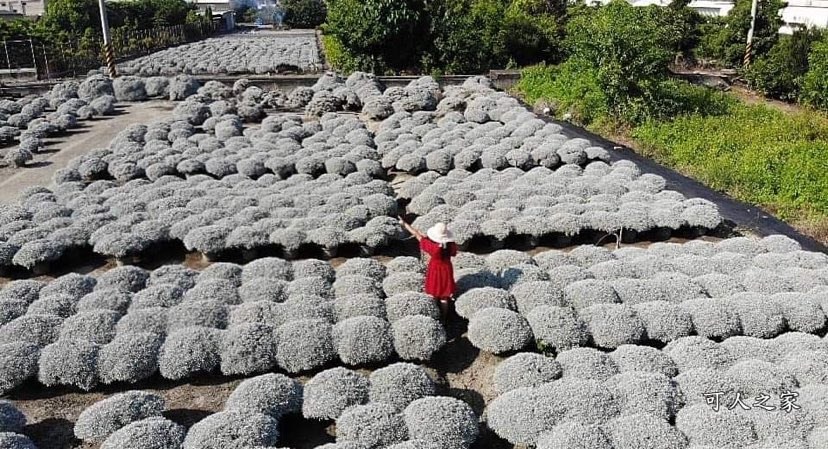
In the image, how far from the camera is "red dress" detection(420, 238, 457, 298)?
9.37m

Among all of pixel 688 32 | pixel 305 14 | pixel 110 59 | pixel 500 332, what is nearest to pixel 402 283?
pixel 500 332

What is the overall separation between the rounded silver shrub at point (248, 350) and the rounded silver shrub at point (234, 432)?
4.16 ft

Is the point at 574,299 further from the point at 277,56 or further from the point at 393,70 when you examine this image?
the point at 277,56

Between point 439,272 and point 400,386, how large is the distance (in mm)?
2216

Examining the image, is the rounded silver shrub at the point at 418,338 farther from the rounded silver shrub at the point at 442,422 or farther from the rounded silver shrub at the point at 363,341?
the rounded silver shrub at the point at 442,422

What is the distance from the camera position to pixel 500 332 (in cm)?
880

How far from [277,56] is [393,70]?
57.0ft

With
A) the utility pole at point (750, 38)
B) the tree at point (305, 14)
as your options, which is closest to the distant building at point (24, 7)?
the tree at point (305, 14)

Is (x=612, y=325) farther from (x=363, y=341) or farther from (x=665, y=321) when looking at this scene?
(x=363, y=341)

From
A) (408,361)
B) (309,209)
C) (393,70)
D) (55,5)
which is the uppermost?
(55,5)

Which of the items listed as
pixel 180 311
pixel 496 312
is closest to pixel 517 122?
pixel 496 312

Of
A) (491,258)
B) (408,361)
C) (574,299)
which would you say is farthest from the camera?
(491,258)

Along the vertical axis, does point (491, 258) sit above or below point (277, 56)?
below

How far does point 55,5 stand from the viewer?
4647 cm
